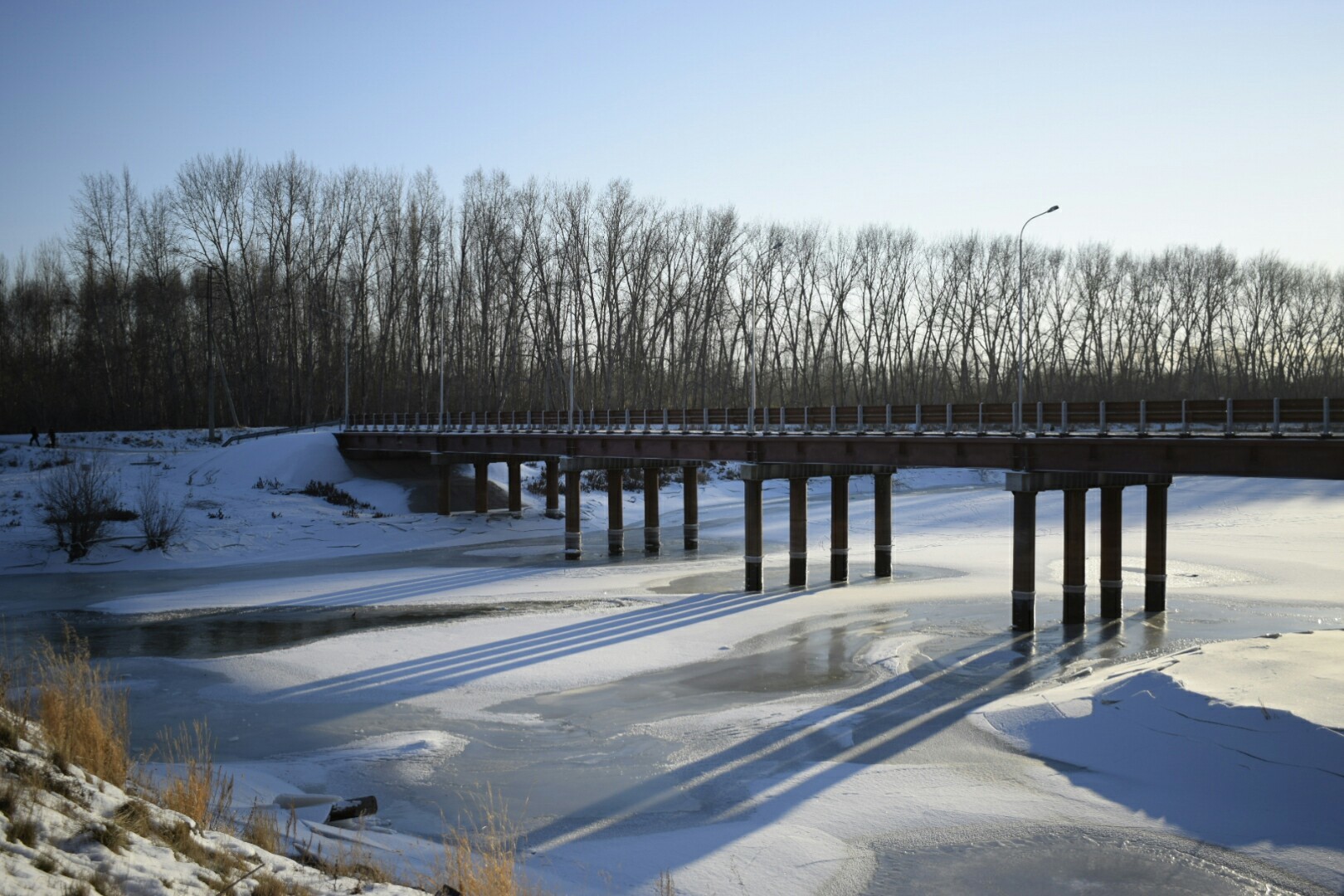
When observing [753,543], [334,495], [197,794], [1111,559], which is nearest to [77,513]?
[334,495]

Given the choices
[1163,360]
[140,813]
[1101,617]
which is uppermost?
[1163,360]

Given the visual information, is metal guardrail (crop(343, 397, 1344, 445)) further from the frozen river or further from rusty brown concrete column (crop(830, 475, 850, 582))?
the frozen river

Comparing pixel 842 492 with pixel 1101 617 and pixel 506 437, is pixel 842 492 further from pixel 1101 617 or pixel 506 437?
pixel 506 437

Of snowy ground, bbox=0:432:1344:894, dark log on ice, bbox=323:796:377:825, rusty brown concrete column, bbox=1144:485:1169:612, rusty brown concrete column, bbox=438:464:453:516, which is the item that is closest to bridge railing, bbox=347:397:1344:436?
rusty brown concrete column, bbox=1144:485:1169:612

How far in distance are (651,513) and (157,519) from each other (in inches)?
833

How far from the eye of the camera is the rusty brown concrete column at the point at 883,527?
3831 cm

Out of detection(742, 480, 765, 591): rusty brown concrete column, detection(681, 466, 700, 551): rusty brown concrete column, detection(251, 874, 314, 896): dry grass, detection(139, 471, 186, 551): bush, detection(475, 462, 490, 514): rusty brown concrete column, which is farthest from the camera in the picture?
detection(475, 462, 490, 514): rusty brown concrete column

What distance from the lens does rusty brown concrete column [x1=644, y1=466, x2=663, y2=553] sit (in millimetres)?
46750

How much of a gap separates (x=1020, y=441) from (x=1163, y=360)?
66.7 metres

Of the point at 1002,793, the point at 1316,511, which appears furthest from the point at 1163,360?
the point at 1002,793

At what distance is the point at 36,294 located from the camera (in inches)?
3561

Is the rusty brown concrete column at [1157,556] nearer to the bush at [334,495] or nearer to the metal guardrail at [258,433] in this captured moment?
the bush at [334,495]

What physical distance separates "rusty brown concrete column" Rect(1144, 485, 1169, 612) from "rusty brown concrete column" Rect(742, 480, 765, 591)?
12044 millimetres

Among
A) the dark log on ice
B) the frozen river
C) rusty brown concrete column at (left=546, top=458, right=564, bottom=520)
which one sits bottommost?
the frozen river
